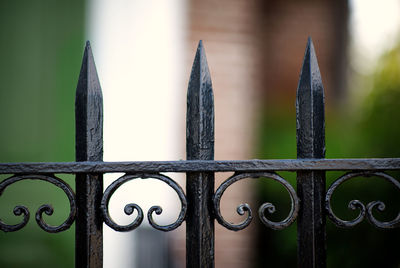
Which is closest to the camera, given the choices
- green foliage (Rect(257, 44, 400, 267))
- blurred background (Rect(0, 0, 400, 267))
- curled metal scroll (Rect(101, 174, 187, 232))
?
curled metal scroll (Rect(101, 174, 187, 232))

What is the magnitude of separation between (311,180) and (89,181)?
0.62 meters

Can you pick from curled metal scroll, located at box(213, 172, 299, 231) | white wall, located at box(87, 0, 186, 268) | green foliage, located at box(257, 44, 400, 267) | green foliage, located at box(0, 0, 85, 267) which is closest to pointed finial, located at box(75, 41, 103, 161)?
curled metal scroll, located at box(213, 172, 299, 231)

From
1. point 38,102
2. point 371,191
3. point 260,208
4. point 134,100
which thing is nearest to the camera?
point 260,208

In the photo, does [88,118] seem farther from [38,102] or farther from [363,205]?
[38,102]

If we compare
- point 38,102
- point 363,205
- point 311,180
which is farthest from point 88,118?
point 38,102

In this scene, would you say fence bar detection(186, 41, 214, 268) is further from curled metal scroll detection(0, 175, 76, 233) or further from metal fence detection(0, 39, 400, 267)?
curled metal scroll detection(0, 175, 76, 233)

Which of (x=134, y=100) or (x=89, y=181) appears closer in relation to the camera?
(x=89, y=181)

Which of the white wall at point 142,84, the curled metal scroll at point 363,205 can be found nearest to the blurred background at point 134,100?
the white wall at point 142,84

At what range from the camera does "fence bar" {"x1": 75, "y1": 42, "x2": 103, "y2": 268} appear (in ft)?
3.90

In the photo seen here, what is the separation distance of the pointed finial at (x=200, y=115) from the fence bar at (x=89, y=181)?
0.86ft

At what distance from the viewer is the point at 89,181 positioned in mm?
1192

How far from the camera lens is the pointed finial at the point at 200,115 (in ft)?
3.99

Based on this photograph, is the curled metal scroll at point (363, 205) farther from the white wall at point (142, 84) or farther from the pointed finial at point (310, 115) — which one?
the white wall at point (142, 84)

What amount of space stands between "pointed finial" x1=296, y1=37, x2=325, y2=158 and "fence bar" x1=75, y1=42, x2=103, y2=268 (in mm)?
582
